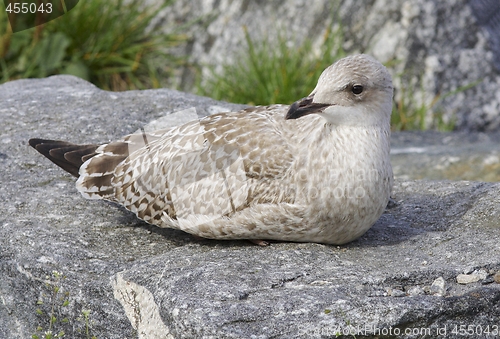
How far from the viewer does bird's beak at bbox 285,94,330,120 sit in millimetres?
3986

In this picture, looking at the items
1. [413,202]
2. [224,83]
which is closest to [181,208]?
[413,202]

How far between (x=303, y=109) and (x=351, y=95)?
0.96 ft

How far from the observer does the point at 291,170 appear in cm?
414

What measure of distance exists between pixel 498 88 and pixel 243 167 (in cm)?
502

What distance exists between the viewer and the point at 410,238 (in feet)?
14.2

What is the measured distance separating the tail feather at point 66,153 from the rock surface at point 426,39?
396cm

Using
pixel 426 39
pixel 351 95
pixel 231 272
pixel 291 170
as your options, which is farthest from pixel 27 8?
pixel 231 272

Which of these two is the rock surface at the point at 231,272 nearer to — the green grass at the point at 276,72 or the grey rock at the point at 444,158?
the grey rock at the point at 444,158

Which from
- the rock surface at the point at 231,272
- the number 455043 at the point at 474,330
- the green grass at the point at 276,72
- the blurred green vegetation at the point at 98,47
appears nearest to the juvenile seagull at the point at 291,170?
the rock surface at the point at 231,272

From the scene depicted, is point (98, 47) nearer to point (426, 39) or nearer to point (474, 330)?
point (426, 39)

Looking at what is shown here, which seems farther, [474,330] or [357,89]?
[357,89]

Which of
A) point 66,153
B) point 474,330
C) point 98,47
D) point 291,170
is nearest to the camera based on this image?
point 474,330

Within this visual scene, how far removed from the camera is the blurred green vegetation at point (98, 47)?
8.39 metres

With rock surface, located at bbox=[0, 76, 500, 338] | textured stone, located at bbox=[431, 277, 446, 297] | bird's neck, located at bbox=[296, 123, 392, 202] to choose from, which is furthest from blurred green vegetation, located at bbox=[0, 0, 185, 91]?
textured stone, located at bbox=[431, 277, 446, 297]
